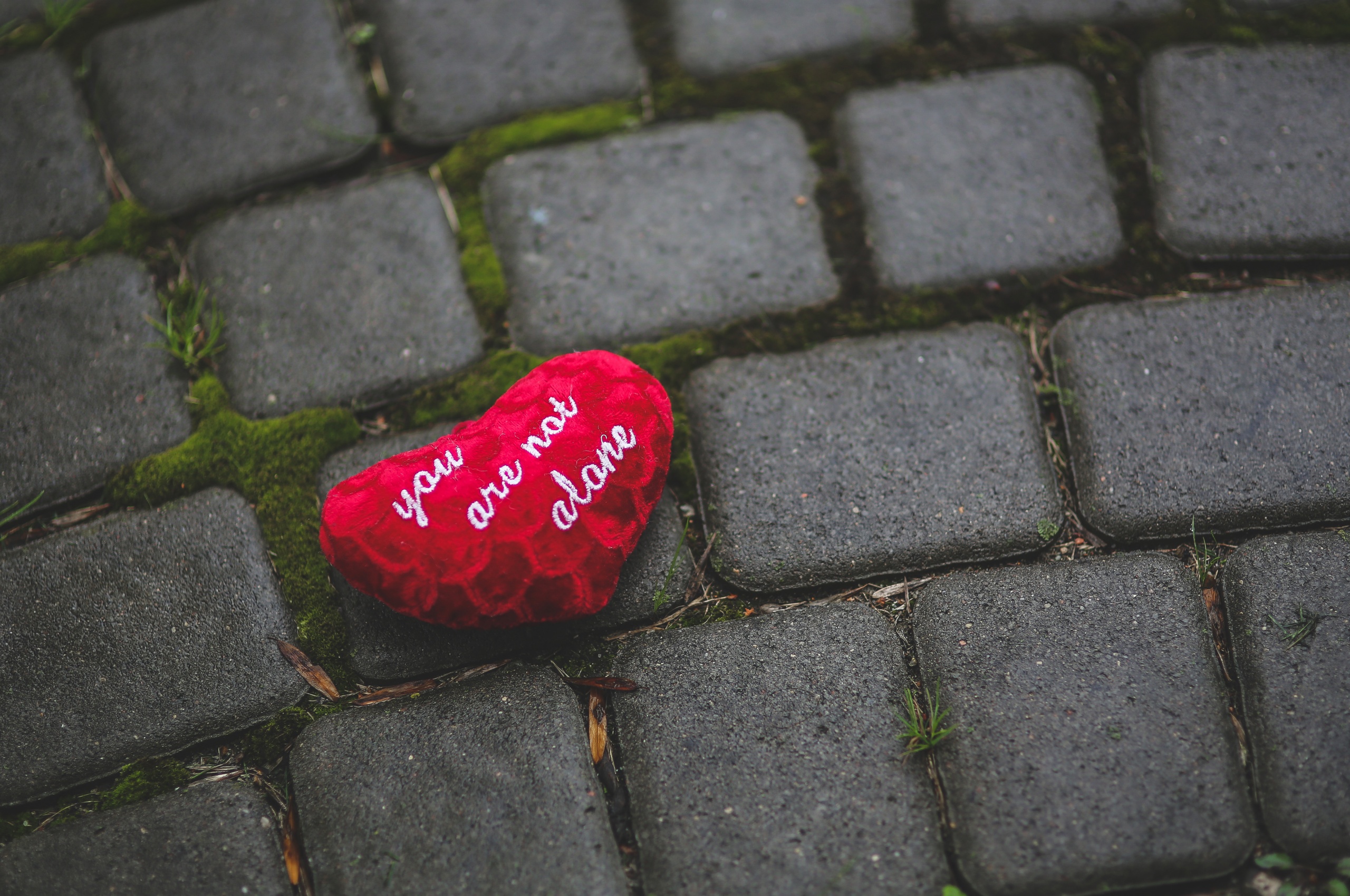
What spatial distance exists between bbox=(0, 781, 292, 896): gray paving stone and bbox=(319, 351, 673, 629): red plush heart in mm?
370

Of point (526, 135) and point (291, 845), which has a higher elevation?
point (526, 135)

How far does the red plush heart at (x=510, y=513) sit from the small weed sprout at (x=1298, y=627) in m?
0.95

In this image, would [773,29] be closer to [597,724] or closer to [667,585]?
[667,585]

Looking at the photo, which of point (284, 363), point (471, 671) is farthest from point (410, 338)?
point (471, 671)

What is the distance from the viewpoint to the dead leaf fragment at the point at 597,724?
123 cm

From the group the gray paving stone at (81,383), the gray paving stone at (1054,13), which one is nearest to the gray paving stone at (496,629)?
the gray paving stone at (81,383)

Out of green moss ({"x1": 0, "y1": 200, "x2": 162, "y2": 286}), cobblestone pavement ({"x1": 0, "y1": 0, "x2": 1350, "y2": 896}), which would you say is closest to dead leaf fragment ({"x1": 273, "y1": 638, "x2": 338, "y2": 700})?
cobblestone pavement ({"x1": 0, "y1": 0, "x2": 1350, "y2": 896})

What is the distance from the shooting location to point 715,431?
1.40m

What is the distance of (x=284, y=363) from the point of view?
147 centimetres

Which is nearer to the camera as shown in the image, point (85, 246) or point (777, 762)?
point (777, 762)

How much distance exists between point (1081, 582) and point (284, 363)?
1365 mm

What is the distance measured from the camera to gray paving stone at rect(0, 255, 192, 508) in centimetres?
142

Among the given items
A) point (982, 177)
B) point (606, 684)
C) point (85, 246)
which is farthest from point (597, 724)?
Result: point (85, 246)

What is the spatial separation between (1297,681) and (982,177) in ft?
3.19
